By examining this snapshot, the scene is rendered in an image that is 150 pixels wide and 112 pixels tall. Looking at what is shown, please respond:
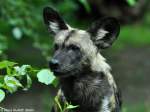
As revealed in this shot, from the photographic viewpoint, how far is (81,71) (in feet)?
18.4

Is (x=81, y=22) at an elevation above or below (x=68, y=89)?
above

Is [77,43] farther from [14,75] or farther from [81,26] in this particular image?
[81,26]

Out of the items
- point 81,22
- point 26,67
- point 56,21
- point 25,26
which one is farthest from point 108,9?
point 26,67

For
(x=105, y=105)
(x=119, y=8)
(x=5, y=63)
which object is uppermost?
(x=119, y=8)

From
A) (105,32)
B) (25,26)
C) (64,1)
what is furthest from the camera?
(64,1)

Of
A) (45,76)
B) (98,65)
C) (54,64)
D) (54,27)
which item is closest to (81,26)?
(54,27)

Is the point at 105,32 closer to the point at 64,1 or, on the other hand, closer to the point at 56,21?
the point at 56,21

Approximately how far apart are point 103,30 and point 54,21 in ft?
1.56

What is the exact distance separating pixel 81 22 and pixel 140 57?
7.23 ft

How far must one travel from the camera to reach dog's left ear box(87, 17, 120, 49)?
5.87 m

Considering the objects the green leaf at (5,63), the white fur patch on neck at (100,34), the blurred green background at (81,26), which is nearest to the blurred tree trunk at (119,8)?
the blurred green background at (81,26)

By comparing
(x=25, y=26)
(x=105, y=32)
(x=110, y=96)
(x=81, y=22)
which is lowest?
(x=110, y=96)

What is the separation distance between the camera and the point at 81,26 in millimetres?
14086

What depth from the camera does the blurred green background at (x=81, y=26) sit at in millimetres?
8344
